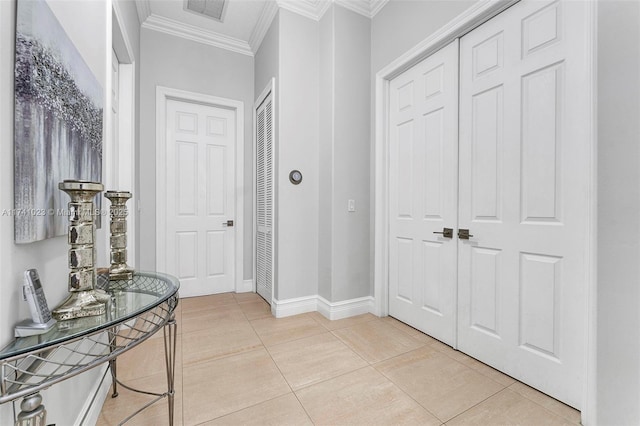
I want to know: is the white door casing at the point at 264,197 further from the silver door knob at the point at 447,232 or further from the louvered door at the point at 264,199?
the silver door knob at the point at 447,232

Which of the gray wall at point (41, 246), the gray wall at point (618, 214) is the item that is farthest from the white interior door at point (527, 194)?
the gray wall at point (41, 246)

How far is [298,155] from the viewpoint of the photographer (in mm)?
2826

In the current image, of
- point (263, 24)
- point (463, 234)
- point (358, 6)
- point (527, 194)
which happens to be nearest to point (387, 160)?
point (463, 234)

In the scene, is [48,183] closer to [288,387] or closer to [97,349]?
[97,349]

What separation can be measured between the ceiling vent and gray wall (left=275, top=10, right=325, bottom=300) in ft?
2.41

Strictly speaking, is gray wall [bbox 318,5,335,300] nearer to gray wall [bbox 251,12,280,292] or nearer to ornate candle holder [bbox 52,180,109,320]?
gray wall [bbox 251,12,280,292]

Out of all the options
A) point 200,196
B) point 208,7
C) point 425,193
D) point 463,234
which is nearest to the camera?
point 463,234

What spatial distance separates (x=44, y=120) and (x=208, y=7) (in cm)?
279

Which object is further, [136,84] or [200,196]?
[200,196]

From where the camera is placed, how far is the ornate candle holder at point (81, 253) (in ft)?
2.93

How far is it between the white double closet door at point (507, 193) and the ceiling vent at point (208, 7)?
6.87 feet

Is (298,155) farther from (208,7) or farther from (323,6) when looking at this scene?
(208,7)

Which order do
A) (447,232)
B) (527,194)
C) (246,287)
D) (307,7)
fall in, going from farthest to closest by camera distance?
1. (246,287)
2. (307,7)
3. (447,232)
4. (527,194)

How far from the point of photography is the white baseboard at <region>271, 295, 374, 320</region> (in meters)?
2.66
